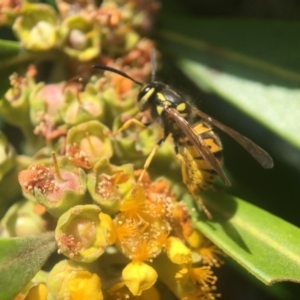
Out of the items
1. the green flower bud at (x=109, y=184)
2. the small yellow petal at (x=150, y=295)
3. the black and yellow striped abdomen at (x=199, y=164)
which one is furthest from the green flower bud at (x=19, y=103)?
the small yellow petal at (x=150, y=295)

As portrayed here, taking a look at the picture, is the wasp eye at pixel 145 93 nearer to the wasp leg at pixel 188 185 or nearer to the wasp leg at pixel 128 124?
the wasp leg at pixel 128 124

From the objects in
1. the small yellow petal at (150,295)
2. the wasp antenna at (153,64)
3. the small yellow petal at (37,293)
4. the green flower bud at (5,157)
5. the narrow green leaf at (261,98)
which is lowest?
the small yellow petal at (150,295)

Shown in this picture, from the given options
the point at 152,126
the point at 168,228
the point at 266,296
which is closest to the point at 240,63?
the point at 152,126

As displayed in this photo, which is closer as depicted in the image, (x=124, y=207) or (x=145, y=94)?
(x=124, y=207)

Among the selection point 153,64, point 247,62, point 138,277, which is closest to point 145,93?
point 153,64

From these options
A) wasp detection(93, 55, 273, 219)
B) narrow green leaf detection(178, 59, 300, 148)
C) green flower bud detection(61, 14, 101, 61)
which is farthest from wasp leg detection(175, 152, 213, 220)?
green flower bud detection(61, 14, 101, 61)

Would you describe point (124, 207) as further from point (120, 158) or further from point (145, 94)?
point (145, 94)

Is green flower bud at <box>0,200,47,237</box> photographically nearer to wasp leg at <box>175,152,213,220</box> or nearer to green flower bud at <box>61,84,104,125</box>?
green flower bud at <box>61,84,104,125</box>

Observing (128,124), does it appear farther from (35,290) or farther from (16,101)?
(35,290)
